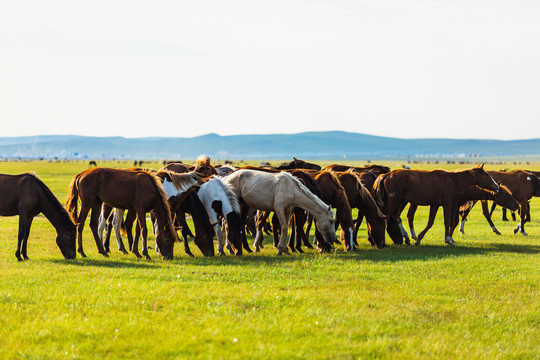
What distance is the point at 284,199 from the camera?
16.2m

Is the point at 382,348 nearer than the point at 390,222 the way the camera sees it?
Yes

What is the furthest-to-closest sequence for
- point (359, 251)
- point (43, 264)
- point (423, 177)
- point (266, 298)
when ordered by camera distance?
point (423, 177) < point (359, 251) < point (43, 264) < point (266, 298)

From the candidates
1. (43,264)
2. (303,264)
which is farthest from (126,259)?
(303,264)

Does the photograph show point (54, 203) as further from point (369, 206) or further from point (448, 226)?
point (448, 226)

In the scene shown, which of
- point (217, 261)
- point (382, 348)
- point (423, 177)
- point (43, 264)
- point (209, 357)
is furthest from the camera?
point (423, 177)

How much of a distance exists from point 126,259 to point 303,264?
4.56 m

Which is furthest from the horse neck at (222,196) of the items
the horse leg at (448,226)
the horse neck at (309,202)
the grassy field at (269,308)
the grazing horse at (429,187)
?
the horse leg at (448,226)

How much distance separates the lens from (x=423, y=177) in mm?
19344

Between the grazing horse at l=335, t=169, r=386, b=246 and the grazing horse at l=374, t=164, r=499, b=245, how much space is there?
0.71m

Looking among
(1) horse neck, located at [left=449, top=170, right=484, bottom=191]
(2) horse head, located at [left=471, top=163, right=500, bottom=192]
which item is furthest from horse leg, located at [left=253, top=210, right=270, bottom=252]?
(2) horse head, located at [left=471, top=163, right=500, bottom=192]

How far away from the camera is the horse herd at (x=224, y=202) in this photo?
48.8ft

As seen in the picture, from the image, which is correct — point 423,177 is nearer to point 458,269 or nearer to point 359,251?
point 359,251

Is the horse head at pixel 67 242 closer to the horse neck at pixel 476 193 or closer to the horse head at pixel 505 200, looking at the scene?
the horse neck at pixel 476 193

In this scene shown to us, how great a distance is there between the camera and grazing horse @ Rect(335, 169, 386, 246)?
18312 mm
